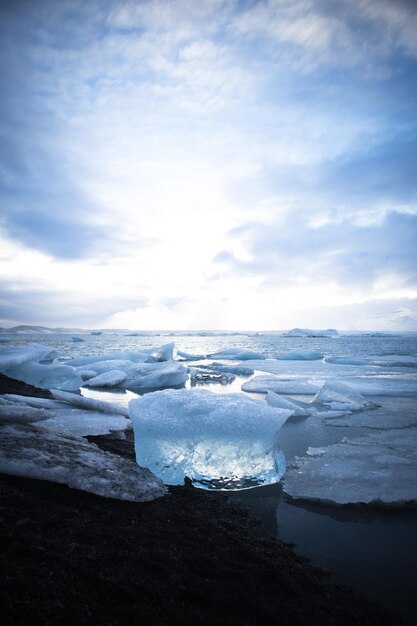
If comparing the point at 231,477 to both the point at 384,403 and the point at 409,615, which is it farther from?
the point at 384,403

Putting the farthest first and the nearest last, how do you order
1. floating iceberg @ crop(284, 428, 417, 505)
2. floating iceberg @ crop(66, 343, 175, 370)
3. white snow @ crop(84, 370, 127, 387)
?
floating iceberg @ crop(66, 343, 175, 370) < white snow @ crop(84, 370, 127, 387) < floating iceberg @ crop(284, 428, 417, 505)

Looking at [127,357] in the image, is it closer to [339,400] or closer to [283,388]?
[283,388]

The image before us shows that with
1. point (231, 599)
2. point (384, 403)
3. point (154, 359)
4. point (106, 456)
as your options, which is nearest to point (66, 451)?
point (106, 456)

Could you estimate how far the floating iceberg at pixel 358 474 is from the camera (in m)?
2.68

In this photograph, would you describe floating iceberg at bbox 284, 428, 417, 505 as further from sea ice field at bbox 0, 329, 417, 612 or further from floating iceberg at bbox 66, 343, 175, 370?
floating iceberg at bbox 66, 343, 175, 370

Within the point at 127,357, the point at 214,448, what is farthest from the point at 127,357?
the point at 214,448

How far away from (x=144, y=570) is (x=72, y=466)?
3.11 feet

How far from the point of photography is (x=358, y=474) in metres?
3.05

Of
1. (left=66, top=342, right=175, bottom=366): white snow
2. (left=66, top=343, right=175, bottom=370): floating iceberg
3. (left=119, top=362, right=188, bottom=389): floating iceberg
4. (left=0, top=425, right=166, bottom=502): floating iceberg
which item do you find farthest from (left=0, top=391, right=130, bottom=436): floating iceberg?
(left=66, top=343, right=175, bottom=370): floating iceberg

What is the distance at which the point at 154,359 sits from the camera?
16.0 m

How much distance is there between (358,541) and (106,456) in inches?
75.6

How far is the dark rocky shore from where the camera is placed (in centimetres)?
126

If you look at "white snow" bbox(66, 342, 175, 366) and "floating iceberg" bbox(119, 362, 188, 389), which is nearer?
"floating iceberg" bbox(119, 362, 188, 389)

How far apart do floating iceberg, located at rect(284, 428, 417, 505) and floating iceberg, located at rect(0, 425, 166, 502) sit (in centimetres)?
134
